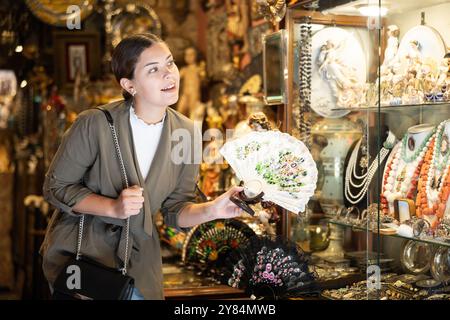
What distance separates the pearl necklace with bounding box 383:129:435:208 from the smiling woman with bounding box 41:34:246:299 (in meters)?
0.65

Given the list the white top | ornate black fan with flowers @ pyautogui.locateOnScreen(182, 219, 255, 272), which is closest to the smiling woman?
the white top

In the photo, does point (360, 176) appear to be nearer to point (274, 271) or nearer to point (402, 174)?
point (402, 174)

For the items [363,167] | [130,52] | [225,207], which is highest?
[130,52]

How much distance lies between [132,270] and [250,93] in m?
1.77

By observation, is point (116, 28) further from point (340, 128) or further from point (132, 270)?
point (132, 270)

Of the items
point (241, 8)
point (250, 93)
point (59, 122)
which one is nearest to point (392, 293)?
point (250, 93)

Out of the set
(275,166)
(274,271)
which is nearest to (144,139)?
(275,166)

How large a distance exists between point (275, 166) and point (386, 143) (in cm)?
47

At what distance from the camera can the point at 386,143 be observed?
274 centimetres

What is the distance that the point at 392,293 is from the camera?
2.72 metres

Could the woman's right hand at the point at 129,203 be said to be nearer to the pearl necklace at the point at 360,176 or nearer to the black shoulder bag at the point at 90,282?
the black shoulder bag at the point at 90,282

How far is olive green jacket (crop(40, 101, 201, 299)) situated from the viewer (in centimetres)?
251

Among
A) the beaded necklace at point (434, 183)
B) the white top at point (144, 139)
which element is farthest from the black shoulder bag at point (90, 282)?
the beaded necklace at point (434, 183)
